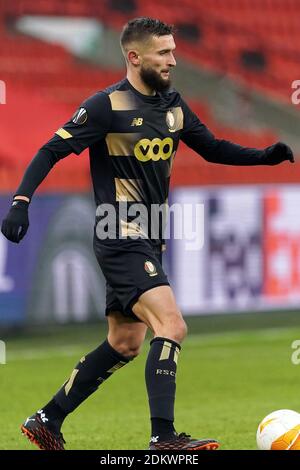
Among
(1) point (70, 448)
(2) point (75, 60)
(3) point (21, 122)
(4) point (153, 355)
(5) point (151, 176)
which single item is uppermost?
(2) point (75, 60)

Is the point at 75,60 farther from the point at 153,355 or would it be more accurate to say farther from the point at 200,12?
the point at 153,355

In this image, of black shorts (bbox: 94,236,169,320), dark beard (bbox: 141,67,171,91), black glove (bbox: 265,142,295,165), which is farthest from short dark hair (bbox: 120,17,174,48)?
black shorts (bbox: 94,236,169,320)

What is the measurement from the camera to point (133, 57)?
5.76 metres

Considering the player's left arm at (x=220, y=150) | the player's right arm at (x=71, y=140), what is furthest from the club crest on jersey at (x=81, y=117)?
the player's left arm at (x=220, y=150)

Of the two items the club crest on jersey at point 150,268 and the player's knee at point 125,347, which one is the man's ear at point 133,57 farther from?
the player's knee at point 125,347

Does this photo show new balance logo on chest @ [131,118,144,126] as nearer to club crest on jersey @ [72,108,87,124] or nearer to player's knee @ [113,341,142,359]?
club crest on jersey @ [72,108,87,124]

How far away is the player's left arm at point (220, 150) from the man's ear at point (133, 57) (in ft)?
1.34

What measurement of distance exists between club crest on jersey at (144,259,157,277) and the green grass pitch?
1.16 meters

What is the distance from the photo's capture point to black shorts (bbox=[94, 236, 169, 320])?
556 centimetres

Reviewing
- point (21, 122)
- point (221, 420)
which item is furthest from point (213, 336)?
point (221, 420)

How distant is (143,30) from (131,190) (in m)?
0.81

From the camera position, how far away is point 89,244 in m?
12.1

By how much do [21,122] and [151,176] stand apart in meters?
8.59

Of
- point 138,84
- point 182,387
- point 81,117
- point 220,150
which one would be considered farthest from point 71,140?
point 182,387
